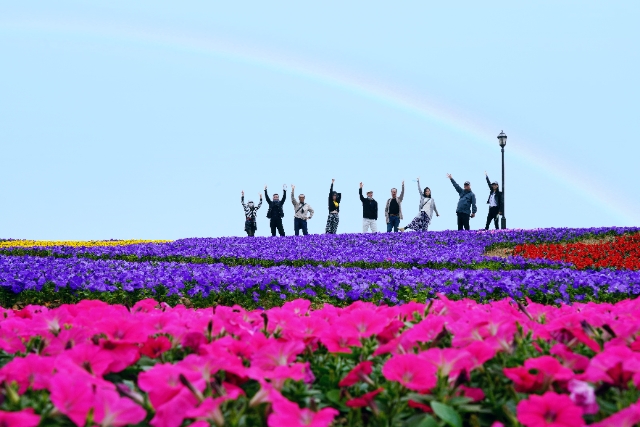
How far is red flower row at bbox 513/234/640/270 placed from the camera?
13477 mm

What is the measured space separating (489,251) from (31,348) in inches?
633

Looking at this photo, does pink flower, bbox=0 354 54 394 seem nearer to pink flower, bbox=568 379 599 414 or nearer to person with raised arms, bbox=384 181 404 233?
pink flower, bbox=568 379 599 414

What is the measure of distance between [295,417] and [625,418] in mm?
867

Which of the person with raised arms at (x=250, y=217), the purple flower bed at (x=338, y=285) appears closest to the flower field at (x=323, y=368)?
the purple flower bed at (x=338, y=285)

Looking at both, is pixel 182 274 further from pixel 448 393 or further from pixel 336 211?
pixel 336 211

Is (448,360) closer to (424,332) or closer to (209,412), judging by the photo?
(424,332)


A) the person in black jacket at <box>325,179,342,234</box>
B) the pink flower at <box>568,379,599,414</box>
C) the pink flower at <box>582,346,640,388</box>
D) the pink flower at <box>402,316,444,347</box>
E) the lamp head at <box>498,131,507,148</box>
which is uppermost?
the lamp head at <box>498,131,507,148</box>

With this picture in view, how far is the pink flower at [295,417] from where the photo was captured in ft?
5.54

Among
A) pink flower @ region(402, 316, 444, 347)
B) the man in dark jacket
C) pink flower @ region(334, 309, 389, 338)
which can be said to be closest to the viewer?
pink flower @ region(402, 316, 444, 347)

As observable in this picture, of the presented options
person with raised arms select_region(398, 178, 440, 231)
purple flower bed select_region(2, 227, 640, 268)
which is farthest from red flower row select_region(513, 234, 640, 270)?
person with raised arms select_region(398, 178, 440, 231)

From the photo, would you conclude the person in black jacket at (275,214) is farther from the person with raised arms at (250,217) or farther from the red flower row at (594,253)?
the red flower row at (594,253)

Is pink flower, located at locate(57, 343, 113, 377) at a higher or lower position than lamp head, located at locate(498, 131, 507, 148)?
lower

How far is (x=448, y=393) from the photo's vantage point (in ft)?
6.57

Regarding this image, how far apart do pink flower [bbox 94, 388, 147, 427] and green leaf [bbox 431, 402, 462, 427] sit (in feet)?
2.66
